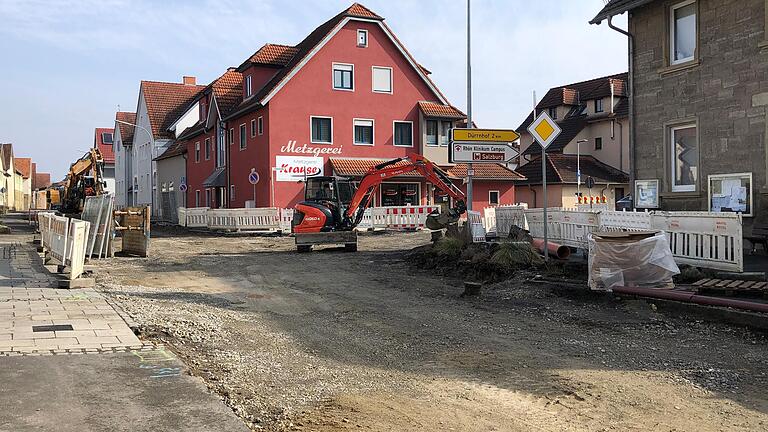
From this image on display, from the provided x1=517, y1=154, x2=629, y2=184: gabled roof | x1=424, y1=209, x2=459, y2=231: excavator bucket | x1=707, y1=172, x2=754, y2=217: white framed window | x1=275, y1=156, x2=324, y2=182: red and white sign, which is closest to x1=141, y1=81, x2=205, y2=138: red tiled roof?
x1=275, y1=156, x2=324, y2=182: red and white sign

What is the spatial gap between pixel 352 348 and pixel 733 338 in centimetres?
452

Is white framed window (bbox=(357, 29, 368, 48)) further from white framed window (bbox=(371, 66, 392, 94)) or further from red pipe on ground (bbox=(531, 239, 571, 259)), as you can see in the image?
red pipe on ground (bbox=(531, 239, 571, 259))

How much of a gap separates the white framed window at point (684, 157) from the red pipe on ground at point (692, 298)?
7.34 meters

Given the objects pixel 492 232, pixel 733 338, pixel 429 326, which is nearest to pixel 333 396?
pixel 429 326

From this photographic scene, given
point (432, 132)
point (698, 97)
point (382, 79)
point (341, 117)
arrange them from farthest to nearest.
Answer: point (432, 132) → point (382, 79) → point (341, 117) → point (698, 97)

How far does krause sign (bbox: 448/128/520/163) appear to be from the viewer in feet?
53.7

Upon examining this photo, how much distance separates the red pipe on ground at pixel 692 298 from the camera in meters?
8.65

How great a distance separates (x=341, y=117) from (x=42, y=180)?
509 ft

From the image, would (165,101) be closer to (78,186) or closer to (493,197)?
(78,186)

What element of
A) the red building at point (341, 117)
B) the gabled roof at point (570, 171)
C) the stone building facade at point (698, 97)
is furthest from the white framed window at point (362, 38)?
the stone building facade at point (698, 97)

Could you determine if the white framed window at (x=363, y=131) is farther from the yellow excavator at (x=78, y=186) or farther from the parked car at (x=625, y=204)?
the parked car at (x=625, y=204)

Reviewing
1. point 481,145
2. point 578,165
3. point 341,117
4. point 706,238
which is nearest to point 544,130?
point 481,145

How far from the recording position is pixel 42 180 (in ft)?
559

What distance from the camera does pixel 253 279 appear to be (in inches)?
595
